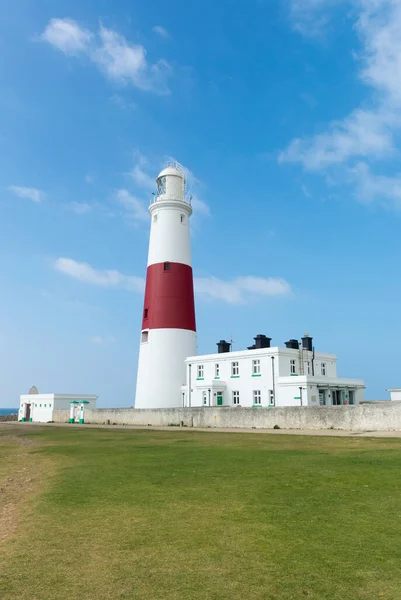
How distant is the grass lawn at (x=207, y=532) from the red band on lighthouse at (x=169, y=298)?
2820cm

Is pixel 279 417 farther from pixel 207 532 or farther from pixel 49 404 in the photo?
pixel 49 404

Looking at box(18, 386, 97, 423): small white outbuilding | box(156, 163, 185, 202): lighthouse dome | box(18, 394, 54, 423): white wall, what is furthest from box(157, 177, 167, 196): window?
box(18, 394, 54, 423): white wall

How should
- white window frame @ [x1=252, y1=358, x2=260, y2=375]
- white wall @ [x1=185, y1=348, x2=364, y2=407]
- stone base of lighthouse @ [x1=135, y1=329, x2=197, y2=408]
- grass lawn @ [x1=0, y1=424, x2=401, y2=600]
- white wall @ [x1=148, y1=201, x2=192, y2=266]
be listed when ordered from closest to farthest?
grass lawn @ [x1=0, y1=424, x2=401, y2=600]
white wall @ [x1=185, y1=348, x2=364, y2=407]
white window frame @ [x1=252, y1=358, x2=260, y2=375]
stone base of lighthouse @ [x1=135, y1=329, x2=197, y2=408]
white wall @ [x1=148, y1=201, x2=192, y2=266]

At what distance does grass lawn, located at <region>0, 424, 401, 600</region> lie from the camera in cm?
557

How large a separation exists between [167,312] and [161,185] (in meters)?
12.8

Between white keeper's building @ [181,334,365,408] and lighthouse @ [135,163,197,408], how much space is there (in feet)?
5.56

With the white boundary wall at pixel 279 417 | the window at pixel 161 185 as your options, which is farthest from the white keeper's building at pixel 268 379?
the window at pixel 161 185

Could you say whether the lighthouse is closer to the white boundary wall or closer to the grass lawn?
the white boundary wall

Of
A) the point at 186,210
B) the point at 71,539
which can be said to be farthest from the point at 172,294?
the point at 71,539

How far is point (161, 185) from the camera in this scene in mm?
46469

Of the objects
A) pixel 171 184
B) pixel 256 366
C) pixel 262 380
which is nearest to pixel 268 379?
pixel 262 380

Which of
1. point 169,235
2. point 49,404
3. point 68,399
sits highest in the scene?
point 169,235

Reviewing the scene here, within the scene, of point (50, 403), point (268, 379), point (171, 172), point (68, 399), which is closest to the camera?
point (268, 379)

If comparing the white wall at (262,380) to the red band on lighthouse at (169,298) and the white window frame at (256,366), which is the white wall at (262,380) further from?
the red band on lighthouse at (169,298)
